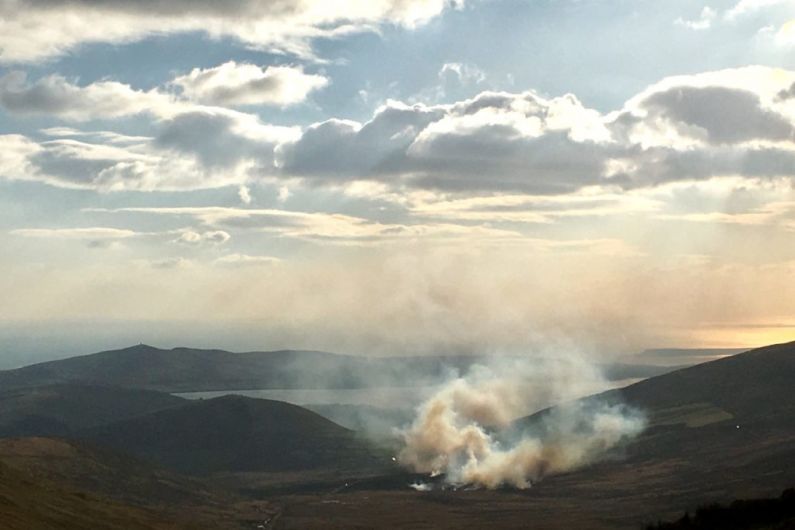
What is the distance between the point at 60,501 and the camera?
19800cm

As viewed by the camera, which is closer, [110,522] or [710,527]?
[710,527]

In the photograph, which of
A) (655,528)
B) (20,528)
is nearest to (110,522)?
(20,528)

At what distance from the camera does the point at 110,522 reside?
193 m

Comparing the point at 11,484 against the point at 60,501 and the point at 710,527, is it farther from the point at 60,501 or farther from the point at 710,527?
the point at 710,527

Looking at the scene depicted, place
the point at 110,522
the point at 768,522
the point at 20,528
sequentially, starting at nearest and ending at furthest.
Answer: the point at 768,522 < the point at 20,528 < the point at 110,522

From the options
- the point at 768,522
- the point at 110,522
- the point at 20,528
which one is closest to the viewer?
the point at 768,522

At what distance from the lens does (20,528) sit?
15450cm

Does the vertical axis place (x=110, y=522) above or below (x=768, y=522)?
below

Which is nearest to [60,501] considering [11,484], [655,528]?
[11,484]

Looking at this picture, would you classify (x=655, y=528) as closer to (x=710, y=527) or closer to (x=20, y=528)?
(x=710, y=527)

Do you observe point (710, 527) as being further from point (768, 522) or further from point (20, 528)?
point (20, 528)

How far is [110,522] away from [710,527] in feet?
445

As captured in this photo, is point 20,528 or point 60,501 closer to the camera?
point 20,528

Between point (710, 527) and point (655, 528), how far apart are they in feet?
17.4
